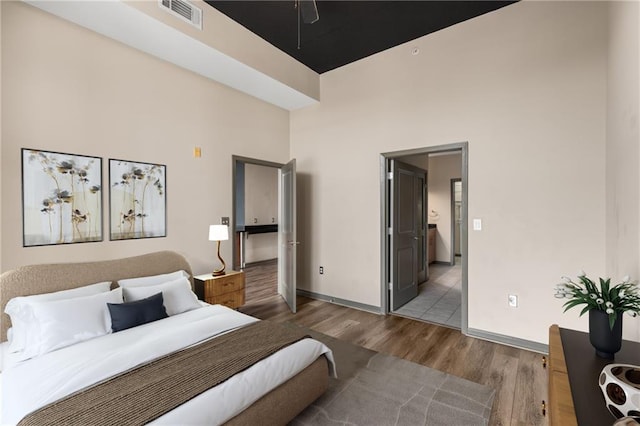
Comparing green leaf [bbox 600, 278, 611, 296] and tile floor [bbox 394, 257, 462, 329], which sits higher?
green leaf [bbox 600, 278, 611, 296]

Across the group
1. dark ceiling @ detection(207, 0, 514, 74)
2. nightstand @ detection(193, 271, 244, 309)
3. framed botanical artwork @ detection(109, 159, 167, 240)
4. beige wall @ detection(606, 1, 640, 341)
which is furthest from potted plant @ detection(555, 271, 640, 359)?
framed botanical artwork @ detection(109, 159, 167, 240)

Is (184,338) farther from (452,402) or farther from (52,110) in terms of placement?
(52,110)

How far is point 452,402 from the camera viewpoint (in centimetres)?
213

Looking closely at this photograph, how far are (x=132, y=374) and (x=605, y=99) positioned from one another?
4246mm

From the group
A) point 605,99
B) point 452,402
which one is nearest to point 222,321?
point 452,402

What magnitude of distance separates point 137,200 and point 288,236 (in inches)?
79.6

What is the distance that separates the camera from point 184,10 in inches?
111

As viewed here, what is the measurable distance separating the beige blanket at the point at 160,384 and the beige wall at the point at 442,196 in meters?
6.40

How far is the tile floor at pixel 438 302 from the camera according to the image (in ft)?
12.4

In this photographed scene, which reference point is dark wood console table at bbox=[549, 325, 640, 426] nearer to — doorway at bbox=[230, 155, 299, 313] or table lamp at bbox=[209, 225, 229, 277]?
table lamp at bbox=[209, 225, 229, 277]

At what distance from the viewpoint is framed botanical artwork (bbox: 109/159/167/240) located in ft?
9.67

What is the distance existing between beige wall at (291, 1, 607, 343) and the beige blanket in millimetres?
2364

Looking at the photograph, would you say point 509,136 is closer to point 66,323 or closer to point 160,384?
point 160,384

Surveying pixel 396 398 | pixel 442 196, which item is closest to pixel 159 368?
pixel 396 398
